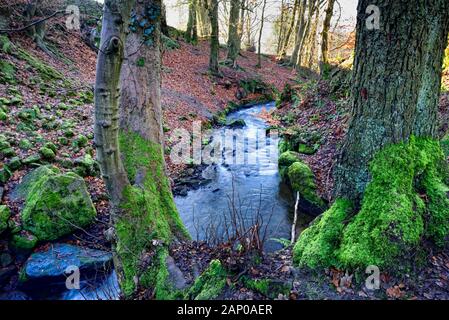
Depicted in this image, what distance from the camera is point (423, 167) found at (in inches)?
143

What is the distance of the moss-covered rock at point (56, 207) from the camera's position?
19.7ft

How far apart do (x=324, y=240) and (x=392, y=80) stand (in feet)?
6.29

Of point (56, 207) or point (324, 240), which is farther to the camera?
point (56, 207)

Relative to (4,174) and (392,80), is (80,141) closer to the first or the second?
(4,174)

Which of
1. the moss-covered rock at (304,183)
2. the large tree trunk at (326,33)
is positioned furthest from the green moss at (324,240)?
the large tree trunk at (326,33)

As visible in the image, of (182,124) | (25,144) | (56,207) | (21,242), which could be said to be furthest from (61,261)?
(182,124)

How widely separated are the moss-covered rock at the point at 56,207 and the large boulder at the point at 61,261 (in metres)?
0.33

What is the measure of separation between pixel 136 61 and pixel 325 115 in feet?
26.5

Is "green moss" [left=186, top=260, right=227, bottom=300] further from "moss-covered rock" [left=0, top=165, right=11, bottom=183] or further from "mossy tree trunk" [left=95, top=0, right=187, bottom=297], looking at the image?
"moss-covered rock" [left=0, top=165, right=11, bottom=183]

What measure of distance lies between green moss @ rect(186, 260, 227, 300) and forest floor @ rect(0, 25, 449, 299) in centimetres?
9

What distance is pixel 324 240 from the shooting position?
3.62 meters

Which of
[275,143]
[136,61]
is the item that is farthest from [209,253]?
[275,143]

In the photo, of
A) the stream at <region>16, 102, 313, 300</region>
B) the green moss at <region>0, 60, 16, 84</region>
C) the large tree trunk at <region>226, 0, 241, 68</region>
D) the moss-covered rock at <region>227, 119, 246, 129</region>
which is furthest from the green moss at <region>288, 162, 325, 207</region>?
the large tree trunk at <region>226, 0, 241, 68</region>

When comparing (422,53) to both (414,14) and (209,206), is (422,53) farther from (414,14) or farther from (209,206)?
(209,206)
